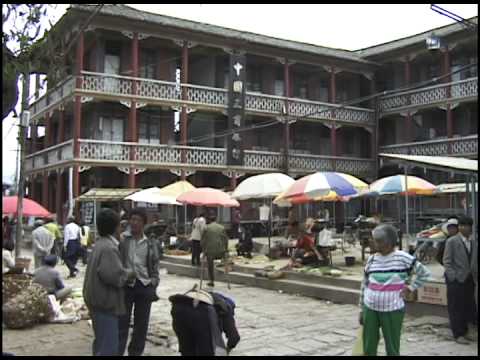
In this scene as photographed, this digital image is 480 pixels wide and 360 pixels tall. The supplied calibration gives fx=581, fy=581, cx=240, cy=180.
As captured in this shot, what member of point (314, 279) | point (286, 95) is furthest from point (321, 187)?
point (286, 95)

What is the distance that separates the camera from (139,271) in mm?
6418

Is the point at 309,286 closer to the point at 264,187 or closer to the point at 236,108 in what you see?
the point at 264,187

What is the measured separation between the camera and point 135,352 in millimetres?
6633

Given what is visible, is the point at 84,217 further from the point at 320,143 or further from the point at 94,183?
the point at 320,143

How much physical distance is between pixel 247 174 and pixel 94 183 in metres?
7.57

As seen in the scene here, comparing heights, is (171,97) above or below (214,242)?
above

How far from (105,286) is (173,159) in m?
21.9

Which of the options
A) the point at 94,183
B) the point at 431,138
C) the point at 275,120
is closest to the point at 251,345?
the point at 94,183

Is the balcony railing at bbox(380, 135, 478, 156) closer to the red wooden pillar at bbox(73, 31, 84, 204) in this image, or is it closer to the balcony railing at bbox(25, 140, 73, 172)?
the red wooden pillar at bbox(73, 31, 84, 204)

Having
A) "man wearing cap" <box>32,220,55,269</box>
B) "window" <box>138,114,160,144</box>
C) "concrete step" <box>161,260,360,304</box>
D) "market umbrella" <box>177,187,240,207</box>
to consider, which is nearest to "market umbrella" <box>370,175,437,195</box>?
"market umbrella" <box>177,187,240,207</box>

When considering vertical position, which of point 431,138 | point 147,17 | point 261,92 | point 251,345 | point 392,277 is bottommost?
point 251,345

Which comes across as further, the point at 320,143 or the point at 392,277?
the point at 320,143

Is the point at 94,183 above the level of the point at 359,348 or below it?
above

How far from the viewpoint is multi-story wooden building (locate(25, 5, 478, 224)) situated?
2619 centimetres
